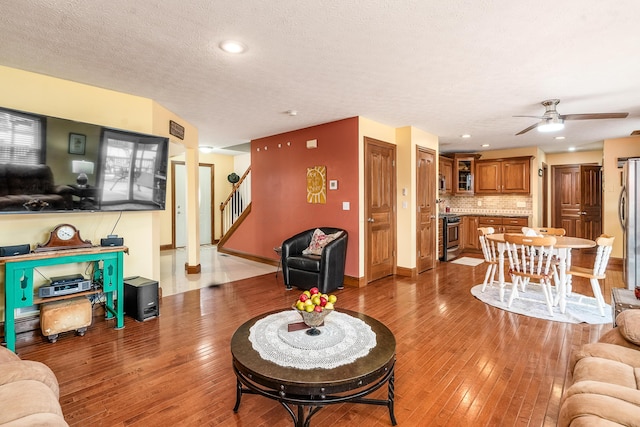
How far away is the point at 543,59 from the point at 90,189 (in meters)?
4.40

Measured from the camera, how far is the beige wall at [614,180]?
622cm

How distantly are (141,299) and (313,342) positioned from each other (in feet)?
8.05

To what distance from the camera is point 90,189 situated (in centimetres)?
328

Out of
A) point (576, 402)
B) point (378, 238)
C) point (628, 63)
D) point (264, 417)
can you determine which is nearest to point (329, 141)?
point (378, 238)

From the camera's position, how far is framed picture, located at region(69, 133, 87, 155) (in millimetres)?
3107

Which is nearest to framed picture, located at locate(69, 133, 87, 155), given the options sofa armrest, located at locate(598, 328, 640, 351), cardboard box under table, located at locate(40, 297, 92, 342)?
cardboard box under table, located at locate(40, 297, 92, 342)

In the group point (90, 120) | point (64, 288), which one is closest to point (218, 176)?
point (90, 120)

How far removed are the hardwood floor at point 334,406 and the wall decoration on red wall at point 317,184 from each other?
1805 millimetres

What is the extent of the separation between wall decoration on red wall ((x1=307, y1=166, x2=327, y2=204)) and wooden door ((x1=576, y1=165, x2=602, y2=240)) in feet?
22.9

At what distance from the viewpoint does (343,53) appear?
2715 mm

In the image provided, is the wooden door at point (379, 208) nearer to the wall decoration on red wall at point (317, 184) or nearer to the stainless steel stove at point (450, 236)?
the wall decoration on red wall at point (317, 184)

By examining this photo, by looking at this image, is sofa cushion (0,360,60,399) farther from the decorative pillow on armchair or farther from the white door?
the white door

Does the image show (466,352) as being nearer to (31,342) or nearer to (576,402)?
(576,402)

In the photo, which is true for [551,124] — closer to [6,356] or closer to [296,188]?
[296,188]
